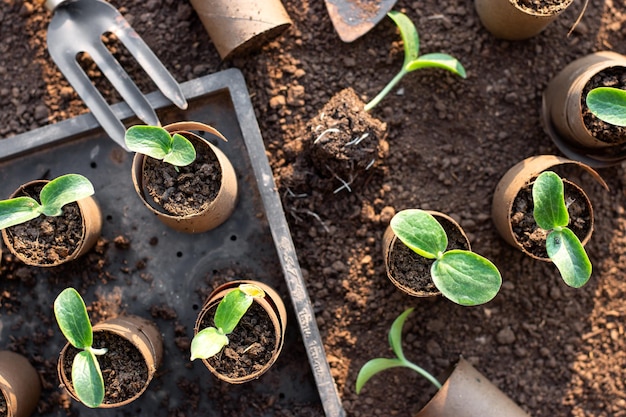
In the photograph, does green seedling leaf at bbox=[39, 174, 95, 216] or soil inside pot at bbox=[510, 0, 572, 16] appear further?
soil inside pot at bbox=[510, 0, 572, 16]

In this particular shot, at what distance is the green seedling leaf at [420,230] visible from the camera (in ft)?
4.69

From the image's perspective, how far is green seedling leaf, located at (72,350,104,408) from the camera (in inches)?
54.7

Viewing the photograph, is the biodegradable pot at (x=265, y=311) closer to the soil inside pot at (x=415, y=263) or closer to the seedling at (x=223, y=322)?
the seedling at (x=223, y=322)

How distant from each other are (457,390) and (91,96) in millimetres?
1195

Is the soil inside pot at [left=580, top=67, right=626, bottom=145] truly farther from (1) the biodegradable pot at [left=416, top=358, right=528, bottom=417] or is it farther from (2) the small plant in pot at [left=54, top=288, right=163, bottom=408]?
(2) the small plant in pot at [left=54, top=288, right=163, bottom=408]

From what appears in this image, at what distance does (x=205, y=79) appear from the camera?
1.69 m

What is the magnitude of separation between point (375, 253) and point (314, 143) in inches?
13.7

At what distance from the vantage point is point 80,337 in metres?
1.41

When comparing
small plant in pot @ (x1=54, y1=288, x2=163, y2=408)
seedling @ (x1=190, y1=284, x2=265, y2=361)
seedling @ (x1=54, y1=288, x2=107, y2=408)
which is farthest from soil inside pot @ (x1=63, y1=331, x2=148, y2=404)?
seedling @ (x1=190, y1=284, x2=265, y2=361)

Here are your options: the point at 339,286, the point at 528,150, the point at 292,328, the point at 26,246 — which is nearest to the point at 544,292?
the point at 528,150

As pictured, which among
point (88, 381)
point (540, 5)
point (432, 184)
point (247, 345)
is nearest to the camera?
point (88, 381)

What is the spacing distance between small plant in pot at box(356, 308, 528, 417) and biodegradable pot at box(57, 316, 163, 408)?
53 centimetres

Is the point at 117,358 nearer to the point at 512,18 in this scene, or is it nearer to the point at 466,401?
the point at 466,401

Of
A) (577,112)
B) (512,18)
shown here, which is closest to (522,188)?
(577,112)
